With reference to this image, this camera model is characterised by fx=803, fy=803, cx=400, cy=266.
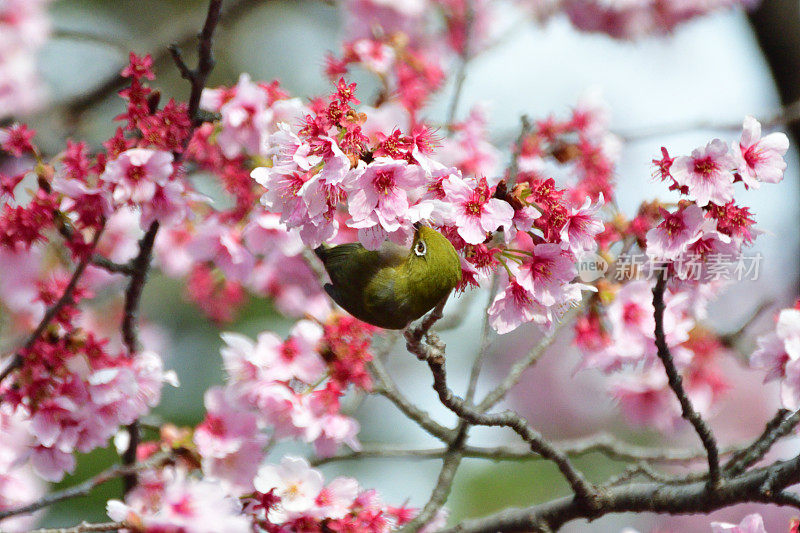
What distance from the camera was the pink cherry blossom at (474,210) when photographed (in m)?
1.61

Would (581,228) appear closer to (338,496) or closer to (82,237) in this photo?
(338,496)

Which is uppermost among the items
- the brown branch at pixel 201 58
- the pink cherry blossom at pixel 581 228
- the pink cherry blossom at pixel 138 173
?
the brown branch at pixel 201 58

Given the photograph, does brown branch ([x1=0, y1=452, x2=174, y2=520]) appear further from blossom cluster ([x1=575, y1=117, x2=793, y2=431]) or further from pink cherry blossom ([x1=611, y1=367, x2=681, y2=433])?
pink cherry blossom ([x1=611, y1=367, x2=681, y2=433])

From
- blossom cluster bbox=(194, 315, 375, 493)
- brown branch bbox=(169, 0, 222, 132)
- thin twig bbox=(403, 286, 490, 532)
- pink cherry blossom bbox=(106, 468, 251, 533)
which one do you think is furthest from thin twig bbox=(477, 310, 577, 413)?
brown branch bbox=(169, 0, 222, 132)

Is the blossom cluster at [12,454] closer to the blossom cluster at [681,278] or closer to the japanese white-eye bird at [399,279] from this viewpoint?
the japanese white-eye bird at [399,279]

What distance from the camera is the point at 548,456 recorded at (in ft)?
6.47

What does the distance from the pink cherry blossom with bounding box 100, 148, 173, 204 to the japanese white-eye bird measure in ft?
1.90

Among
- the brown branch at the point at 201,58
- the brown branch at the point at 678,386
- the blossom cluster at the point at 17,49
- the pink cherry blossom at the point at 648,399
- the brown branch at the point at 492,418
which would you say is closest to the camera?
the brown branch at the point at 492,418

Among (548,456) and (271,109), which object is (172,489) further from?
(271,109)

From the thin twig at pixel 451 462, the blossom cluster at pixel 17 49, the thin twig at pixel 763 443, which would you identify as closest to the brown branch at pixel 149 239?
the thin twig at pixel 451 462

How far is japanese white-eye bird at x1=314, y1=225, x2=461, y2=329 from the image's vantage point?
1599 mm

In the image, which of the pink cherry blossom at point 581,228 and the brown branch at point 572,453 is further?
the brown branch at point 572,453

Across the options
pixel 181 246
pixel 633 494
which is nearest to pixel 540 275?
pixel 633 494

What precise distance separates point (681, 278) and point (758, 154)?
1.11 feet
